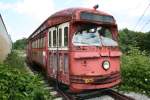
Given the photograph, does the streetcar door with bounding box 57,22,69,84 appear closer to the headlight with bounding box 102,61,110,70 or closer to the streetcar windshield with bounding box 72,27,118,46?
the streetcar windshield with bounding box 72,27,118,46

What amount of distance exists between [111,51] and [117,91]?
1.75 meters

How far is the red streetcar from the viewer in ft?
34.2

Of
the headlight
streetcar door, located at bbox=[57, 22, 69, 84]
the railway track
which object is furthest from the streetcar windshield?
the railway track

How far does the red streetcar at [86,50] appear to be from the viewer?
34.2 ft

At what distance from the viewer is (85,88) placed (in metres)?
10.4

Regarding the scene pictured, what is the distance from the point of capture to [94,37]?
11180mm

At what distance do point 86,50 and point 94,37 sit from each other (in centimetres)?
70

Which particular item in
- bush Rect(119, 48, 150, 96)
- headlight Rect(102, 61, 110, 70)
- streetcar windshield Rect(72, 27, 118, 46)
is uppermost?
streetcar windshield Rect(72, 27, 118, 46)

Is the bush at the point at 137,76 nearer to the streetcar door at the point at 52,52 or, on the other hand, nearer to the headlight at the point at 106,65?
the headlight at the point at 106,65

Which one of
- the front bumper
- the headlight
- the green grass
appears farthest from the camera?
the headlight

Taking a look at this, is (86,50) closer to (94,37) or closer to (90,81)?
(94,37)

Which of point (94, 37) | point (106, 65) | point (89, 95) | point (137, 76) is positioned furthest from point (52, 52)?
point (137, 76)

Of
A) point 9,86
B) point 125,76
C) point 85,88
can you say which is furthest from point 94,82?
point 125,76

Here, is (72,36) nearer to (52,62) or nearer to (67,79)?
(67,79)
